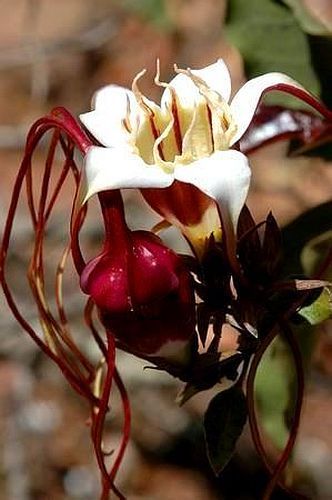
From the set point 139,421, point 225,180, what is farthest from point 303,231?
point 139,421

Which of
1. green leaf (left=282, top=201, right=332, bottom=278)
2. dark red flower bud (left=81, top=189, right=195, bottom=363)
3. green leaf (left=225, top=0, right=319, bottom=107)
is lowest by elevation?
green leaf (left=282, top=201, right=332, bottom=278)

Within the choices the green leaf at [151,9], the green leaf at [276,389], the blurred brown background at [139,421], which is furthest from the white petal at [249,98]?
the green leaf at [151,9]

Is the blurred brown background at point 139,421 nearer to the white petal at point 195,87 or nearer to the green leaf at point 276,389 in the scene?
the green leaf at point 276,389

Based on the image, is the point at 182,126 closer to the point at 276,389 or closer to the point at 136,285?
the point at 136,285

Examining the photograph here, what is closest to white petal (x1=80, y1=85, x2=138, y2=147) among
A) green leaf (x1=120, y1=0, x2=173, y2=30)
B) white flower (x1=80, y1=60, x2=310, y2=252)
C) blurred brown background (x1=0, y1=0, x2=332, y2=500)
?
white flower (x1=80, y1=60, x2=310, y2=252)

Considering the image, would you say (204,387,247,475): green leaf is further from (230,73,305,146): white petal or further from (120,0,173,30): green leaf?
(120,0,173,30): green leaf

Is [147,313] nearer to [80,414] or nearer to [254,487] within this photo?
[254,487]

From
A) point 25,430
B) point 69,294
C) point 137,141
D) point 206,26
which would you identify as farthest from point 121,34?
point 137,141
